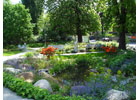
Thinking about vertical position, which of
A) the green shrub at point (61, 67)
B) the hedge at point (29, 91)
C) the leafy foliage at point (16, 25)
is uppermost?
the leafy foliage at point (16, 25)

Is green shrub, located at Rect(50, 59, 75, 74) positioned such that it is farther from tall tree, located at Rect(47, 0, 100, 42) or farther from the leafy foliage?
the leafy foliage

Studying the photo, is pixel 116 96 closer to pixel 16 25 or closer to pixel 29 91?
pixel 29 91

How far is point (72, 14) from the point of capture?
22.2 m

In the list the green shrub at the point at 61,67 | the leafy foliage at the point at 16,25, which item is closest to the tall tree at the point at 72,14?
the leafy foliage at the point at 16,25

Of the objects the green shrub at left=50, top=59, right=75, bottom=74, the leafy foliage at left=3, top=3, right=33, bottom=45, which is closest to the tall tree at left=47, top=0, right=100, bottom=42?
the leafy foliage at left=3, top=3, right=33, bottom=45

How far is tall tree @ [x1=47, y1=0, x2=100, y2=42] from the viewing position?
21.9m

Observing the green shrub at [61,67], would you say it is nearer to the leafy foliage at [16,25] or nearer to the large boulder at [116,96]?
the large boulder at [116,96]

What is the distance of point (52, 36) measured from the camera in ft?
90.9

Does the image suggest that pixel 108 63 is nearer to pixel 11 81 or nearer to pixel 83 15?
pixel 11 81

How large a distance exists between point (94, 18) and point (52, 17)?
5.66 meters

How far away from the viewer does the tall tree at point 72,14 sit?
21.9 m

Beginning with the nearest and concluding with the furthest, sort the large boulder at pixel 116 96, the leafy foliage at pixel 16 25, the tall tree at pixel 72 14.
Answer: the large boulder at pixel 116 96
the tall tree at pixel 72 14
the leafy foliage at pixel 16 25

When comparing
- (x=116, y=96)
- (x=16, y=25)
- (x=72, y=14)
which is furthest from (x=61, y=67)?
(x=16, y=25)
